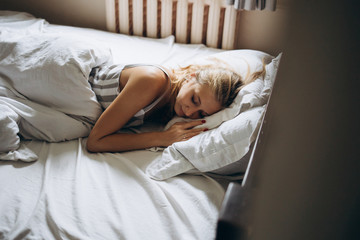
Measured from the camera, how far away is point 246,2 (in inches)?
65.2

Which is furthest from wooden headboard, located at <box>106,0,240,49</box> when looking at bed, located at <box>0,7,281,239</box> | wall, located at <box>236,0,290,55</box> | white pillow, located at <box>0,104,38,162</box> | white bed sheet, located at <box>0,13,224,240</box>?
white pillow, located at <box>0,104,38,162</box>

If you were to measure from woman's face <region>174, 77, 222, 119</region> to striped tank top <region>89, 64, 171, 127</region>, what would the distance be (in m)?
0.09

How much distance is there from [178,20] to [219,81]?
1082 millimetres

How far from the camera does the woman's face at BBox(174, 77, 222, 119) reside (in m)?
1.11

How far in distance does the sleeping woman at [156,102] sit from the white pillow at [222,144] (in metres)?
0.06

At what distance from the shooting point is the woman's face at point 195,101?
3.64 ft

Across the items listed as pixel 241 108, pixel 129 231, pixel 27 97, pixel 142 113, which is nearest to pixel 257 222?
pixel 129 231

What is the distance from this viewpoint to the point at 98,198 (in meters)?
0.89

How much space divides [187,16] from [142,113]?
1088 mm

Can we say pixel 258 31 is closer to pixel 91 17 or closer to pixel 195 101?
pixel 195 101

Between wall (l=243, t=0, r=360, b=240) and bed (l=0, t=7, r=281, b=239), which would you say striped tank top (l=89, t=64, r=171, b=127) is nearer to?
bed (l=0, t=7, r=281, b=239)

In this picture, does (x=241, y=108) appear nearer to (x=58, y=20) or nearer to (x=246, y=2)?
(x=246, y=2)

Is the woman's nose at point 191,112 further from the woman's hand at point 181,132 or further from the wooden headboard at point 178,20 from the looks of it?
the wooden headboard at point 178,20

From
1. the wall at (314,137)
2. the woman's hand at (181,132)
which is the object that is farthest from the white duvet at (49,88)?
the wall at (314,137)
